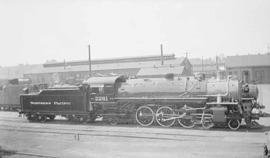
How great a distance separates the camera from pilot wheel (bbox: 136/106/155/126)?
1326 cm

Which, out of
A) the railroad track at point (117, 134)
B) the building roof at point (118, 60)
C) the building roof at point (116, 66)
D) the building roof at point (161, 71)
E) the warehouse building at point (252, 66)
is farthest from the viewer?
the building roof at point (118, 60)

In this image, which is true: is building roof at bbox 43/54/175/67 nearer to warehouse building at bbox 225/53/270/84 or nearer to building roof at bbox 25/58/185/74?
building roof at bbox 25/58/185/74

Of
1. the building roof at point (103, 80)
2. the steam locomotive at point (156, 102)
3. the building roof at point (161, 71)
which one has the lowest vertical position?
the steam locomotive at point (156, 102)

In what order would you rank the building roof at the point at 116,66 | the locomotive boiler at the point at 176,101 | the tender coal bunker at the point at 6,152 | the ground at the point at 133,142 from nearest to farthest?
the ground at the point at 133,142 → the tender coal bunker at the point at 6,152 → the locomotive boiler at the point at 176,101 → the building roof at the point at 116,66

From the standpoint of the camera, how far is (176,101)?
12680 millimetres

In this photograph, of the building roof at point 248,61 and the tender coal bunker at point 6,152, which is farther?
the building roof at point 248,61

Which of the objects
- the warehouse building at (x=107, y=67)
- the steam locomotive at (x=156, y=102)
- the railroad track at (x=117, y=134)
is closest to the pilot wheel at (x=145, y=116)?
the steam locomotive at (x=156, y=102)

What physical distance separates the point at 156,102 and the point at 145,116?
34.3 inches

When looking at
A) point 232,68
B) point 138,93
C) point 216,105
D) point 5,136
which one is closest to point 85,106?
point 138,93

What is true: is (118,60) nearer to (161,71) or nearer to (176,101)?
(161,71)

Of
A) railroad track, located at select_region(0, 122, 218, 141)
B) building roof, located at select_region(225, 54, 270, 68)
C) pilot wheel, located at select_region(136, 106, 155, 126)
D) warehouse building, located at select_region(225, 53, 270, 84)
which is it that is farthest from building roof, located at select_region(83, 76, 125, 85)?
building roof, located at select_region(225, 54, 270, 68)

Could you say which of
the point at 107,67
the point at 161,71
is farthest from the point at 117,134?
the point at 107,67

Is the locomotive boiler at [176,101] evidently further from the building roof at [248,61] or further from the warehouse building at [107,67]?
the building roof at [248,61]

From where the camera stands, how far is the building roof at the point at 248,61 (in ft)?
174
